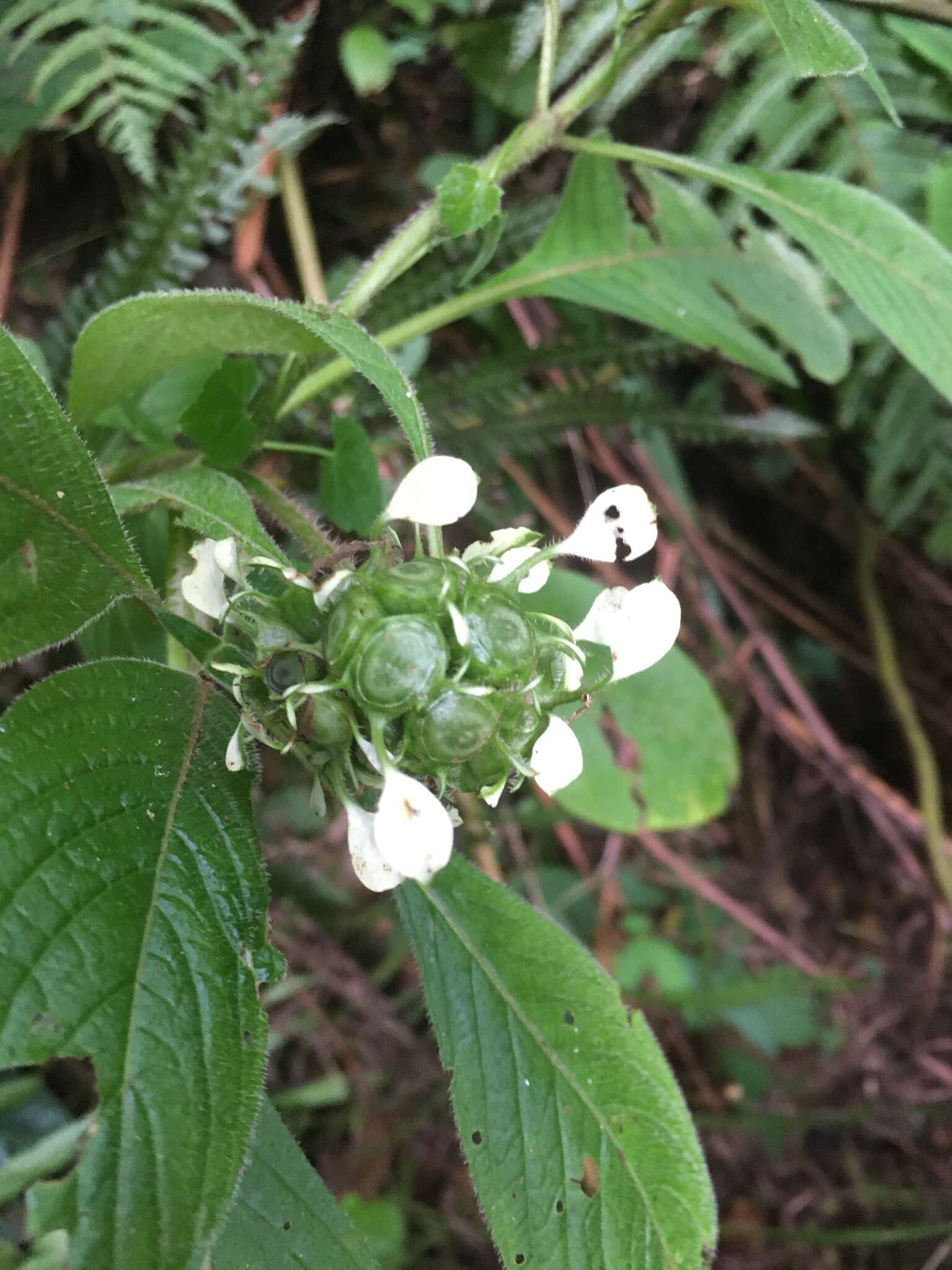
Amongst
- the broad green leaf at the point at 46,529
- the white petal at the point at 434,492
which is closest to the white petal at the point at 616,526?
the white petal at the point at 434,492

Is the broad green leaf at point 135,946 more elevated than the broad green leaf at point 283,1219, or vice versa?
the broad green leaf at point 135,946

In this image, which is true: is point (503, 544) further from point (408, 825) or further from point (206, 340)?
point (206, 340)

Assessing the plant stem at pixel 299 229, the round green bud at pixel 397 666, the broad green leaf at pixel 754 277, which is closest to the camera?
the round green bud at pixel 397 666

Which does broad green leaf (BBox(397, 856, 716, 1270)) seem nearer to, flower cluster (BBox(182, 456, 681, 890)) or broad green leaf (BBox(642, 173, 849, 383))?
flower cluster (BBox(182, 456, 681, 890))

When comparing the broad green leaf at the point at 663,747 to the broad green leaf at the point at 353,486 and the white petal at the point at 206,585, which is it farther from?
the white petal at the point at 206,585

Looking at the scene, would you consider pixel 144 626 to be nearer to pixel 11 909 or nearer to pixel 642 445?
pixel 11 909

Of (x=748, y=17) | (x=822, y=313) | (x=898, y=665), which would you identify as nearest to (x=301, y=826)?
(x=822, y=313)

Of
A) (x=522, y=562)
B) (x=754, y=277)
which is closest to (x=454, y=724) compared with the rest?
(x=522, y=562)
